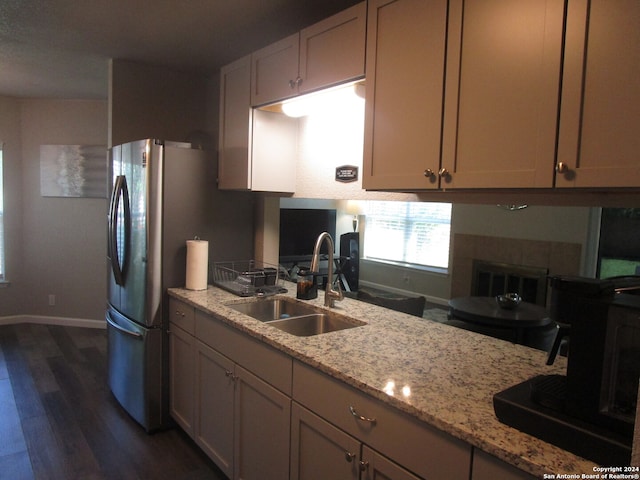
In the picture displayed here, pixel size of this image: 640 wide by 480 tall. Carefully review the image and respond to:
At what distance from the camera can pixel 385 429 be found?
136 cm

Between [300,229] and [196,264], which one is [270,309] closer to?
[196,264]

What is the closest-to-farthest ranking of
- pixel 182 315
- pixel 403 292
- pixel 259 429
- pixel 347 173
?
pixel 259 429
pixel 347 173
pixel 182 315
pixel 403 292

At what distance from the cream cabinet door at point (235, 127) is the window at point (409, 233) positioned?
2763 mm

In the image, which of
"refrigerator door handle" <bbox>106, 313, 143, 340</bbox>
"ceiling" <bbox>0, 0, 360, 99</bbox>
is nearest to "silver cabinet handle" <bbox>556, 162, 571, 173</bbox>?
"ceiling" <bbox>0, 0, 360, 99</bbox>

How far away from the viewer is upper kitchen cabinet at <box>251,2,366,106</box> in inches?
77.0

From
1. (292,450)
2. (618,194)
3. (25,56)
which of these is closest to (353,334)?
(292,450)

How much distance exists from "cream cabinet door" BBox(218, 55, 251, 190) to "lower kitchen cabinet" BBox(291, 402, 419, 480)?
58.3 inches

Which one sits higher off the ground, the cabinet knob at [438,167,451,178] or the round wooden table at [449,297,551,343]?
the cabinet knob at [438,167,451,178]

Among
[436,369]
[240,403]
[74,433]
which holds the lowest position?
[74,433]

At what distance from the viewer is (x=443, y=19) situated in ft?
5.24

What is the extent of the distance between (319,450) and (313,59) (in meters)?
1.71

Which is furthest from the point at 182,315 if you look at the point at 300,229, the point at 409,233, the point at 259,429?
the point at 409,233

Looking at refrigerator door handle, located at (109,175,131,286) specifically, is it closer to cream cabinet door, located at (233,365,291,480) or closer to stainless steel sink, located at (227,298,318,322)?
stainless steel sink, located at (227,298,318,322)

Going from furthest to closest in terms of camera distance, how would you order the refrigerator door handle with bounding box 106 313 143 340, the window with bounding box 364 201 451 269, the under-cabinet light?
the window with bounding box 364 201 451 269 → the refrigerator door handle with bounding box 106 313 143 340 → the under-cabinet light
